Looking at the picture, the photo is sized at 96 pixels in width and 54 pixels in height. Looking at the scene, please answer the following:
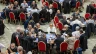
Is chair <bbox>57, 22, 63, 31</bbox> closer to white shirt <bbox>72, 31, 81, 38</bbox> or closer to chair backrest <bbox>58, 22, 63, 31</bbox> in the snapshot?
chair backrest <bbox>58, 22, 63, 31</bbox>

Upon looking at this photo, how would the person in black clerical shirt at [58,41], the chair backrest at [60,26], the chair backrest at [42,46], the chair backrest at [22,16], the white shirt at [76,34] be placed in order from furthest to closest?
1. the chair backrest at [22,16]
2. the chair backrest at [60,26]
3. the white shirt at [76,34]
4. the person in black clerical shirt at [58,41]
5. the chair backrest at [42,46]

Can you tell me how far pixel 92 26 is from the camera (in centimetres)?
1409

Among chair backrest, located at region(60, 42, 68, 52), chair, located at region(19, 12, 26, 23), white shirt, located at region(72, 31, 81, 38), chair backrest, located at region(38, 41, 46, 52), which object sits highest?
chair, located at region(19, 12, 26, 23)

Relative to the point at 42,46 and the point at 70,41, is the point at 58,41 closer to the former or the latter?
the point at 70,41

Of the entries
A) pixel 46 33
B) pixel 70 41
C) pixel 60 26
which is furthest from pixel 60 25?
A: pixel 70 41

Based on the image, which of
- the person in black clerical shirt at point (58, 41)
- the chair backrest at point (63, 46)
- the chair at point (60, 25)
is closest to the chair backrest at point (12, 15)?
the chair at point (60, 25)

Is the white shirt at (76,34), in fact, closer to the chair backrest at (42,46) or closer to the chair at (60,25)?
the chair at (60,25)

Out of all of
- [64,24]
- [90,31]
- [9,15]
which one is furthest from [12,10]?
[90,31]

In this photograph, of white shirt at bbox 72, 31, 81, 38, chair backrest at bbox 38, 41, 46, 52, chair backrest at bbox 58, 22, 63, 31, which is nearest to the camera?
chair backrest at bbox 38, 41, 46, 52

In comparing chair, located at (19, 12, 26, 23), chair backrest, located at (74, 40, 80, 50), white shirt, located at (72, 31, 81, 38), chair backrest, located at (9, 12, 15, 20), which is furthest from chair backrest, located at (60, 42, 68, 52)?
chair backrest, located at (9, 12, 15, 20)

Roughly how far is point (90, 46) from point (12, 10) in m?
5.25

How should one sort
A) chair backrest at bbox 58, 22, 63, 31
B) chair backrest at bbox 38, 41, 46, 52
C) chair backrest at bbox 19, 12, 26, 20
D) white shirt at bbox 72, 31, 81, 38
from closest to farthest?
chair backrest at bbox 38, 41, 46, 52, white shirt at bbox 72, 31, 81, 38, chair backrest at bbox 58, 22, 63, 31, chair backrest at bbox 19, 12, 26, 20

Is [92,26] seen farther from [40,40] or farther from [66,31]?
[40,40]

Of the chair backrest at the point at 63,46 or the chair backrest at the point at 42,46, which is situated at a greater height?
the chair backrest at the point at 42,46
